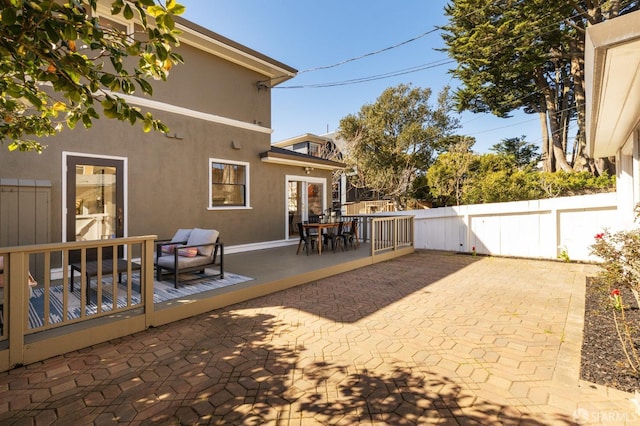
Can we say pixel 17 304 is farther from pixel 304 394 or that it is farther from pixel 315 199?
pixel 315 199

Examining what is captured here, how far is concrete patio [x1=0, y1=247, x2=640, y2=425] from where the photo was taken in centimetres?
214

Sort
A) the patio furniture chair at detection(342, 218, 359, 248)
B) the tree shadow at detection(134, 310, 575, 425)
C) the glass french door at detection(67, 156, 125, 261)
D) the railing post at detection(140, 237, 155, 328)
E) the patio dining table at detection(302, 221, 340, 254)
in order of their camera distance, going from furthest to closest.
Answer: the patio furniture chair at detection(342, 218, 359, 248) → the patio dining table at detection(302, 221, 340, 254) → the glass french door at detection(67, 156, 125, 261) → the railing post at detection(140, 237, 155, 328) → the tree shadow at detection(134, 310, 575, 425)

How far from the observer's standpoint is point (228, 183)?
8.45m

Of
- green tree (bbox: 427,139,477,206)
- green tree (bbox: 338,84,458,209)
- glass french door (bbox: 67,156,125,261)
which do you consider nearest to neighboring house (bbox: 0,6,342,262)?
glass french door (bbox: 67,156,125,261)

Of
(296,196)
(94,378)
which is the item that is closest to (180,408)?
(94,378)

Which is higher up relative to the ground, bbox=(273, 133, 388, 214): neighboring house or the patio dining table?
bbox=(273, 133, 388, 214): neighboring house

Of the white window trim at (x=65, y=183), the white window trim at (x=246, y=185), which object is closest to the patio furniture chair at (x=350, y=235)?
the white window trim at (x=246, y=185)

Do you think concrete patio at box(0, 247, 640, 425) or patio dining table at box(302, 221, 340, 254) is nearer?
concrete patio at box(0, 247, 640, 425)

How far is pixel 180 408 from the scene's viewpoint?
86.7 inches

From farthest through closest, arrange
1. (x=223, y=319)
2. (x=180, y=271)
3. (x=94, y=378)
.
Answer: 1. (x=180, y=271)
2. (x=223, y=319)
3. (x=94, y=378)

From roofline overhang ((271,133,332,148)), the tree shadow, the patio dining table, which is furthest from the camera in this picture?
roofline overhang ((271,133,332,148))

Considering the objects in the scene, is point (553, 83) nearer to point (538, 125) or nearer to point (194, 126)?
point (538, 125)

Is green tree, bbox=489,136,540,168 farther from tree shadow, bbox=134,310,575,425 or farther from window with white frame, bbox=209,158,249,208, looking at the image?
tree shadow, bbox=134,310,575,425

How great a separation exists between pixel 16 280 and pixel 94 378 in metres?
1.15
